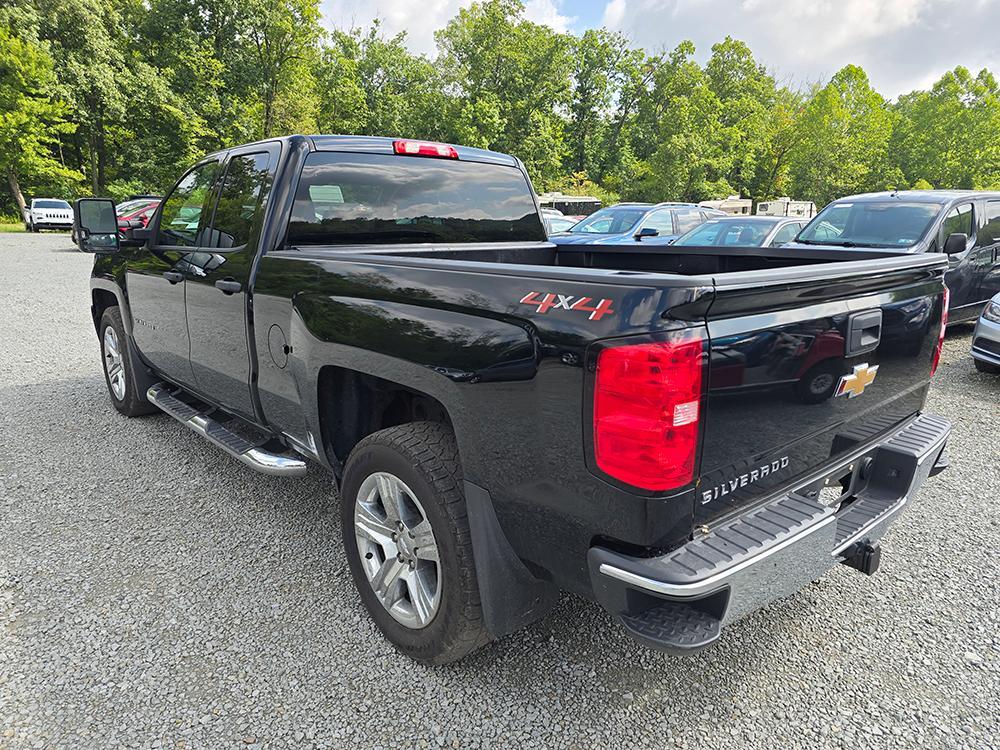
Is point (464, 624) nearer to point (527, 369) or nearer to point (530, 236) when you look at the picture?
point (527, 369)

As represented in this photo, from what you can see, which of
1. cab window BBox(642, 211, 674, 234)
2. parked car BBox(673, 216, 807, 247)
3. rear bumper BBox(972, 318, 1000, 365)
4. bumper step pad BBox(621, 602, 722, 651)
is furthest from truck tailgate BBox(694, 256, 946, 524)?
cab window BBox(642, 211, 674, 234)

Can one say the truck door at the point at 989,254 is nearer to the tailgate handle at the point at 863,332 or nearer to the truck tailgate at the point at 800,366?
the truck tailgate at the point at 800,366

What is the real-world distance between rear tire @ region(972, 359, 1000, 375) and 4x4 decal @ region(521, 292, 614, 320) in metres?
6.52

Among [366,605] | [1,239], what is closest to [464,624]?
[366,605]

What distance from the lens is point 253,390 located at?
11.1 ft

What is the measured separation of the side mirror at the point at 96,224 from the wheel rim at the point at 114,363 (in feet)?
2.81

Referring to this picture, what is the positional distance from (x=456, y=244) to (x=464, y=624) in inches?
85.7

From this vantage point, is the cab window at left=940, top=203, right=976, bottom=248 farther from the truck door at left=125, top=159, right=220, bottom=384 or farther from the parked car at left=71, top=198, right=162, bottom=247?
the parked car at left=71, top=198, right=162, bottom=247

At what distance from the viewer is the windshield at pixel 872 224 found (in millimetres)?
7461

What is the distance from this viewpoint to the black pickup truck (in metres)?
1.76

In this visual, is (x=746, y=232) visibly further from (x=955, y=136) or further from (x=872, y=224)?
(x=955, y=136)

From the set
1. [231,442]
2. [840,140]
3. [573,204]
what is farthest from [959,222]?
[840,140]

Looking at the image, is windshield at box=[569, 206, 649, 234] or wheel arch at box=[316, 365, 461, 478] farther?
windshield at box=[569, 206, 649, 234]

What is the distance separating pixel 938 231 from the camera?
7363mm
